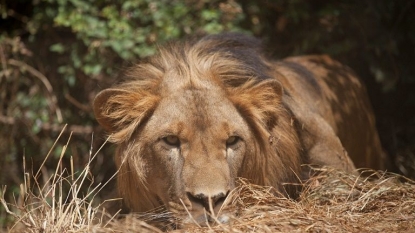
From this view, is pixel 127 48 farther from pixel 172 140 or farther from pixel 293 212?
pixel 293 212

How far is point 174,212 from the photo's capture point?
412 cm

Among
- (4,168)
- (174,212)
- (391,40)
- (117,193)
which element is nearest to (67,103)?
(4,168)

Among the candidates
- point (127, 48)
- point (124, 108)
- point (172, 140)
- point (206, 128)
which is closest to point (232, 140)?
point (206, 128)

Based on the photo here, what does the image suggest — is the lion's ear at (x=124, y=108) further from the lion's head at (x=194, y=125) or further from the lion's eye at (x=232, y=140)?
the lion's eye at (x=232, y=140)

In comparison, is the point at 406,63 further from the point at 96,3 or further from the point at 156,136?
the point at 156,136

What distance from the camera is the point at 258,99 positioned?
4.59 metres

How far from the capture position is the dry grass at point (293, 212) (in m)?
3.61

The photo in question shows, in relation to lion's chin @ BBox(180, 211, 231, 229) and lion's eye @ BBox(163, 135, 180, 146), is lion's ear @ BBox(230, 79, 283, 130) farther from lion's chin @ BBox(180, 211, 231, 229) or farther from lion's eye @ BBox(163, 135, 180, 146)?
lion's chin @ BBox(180, 211, 231, 229)

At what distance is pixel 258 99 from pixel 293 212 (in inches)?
37.0

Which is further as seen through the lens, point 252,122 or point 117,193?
point 117,193

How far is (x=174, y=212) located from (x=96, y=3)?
10.6 ft

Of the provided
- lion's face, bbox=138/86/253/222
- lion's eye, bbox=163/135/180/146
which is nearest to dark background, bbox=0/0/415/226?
lion's face, bbox=138/86/253/222

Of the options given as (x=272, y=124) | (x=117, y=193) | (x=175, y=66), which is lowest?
(x=117, y=193)

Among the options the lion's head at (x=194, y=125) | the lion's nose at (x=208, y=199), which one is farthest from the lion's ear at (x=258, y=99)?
the lion's nose at (x=208, y=199)
